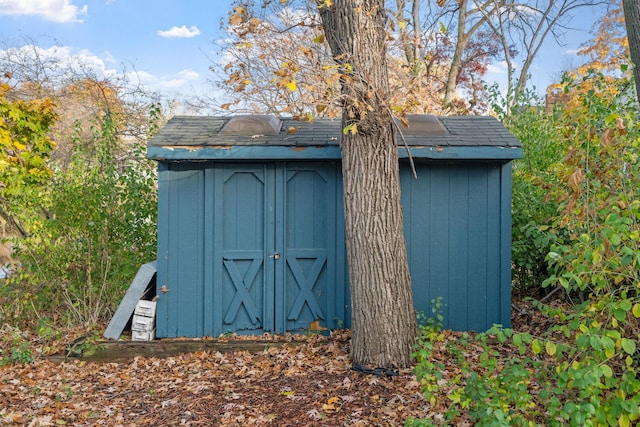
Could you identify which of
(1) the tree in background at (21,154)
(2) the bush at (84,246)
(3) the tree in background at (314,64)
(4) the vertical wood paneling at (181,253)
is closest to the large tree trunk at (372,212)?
(3) the tree in background at (314,64)

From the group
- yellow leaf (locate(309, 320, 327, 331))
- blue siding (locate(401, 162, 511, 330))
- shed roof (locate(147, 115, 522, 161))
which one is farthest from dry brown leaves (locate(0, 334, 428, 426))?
shed roof (locate(147, 115, 522, 161))

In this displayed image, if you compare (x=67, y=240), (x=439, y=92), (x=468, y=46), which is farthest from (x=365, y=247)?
(x=468, y=46)

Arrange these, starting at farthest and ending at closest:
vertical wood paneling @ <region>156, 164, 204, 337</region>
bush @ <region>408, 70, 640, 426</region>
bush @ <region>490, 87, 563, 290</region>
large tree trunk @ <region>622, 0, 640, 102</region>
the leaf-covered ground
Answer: bush @ <region>490, 87, 563, 290</region> → vertical wood paneling @ <region>156, 164, 204, 337</region> → large tree trunk @ <region>622, 0, 640, 102</region> → the leaf-covered ground → bush @ <region>408, 70, 640, 426</region>

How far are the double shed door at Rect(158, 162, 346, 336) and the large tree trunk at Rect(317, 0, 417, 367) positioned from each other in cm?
121

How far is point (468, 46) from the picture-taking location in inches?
736

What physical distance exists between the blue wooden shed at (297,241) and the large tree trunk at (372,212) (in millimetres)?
1210

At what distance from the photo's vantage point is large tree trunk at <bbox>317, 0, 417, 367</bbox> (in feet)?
16.4

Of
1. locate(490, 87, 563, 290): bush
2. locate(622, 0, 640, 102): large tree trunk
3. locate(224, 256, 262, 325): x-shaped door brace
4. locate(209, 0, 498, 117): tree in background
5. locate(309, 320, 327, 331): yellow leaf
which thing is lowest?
locate(309, 320, 327, 331): yellow leaf

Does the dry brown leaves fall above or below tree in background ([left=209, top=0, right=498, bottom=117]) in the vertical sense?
below

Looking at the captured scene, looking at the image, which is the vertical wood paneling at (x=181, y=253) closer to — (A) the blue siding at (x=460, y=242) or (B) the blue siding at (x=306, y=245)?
(B) the blue siding at (x=306, y=245)

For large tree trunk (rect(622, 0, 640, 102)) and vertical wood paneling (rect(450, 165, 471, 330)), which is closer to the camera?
large tree trunk (rect(622, 0, 640, 102))

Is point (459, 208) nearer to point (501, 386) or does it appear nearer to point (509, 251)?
point (509, 251)

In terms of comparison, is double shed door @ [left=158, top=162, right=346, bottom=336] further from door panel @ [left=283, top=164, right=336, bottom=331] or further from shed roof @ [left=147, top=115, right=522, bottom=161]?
shed roof @ [left=147, top=115, right=522, bottom=161]

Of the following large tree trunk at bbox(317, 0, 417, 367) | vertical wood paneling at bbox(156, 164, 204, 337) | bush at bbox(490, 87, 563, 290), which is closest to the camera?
large tree trunk at bbox(317, 0, 417, 367)
